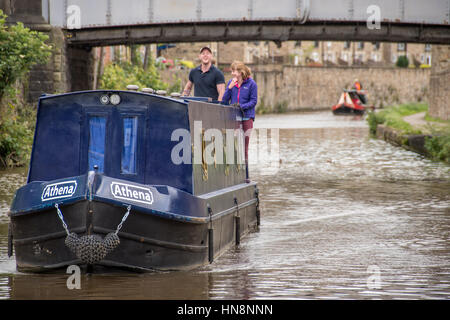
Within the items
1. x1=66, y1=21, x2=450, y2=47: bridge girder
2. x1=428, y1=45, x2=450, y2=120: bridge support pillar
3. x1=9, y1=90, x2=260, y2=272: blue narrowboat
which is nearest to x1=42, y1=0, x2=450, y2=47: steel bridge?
x1=66, y1=21, x2=450, y2=47: bridge girder

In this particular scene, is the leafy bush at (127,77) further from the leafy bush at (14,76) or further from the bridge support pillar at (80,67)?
the leafy bush at (14,76)

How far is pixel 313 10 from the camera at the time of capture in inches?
1216

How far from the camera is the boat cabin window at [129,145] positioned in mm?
8695

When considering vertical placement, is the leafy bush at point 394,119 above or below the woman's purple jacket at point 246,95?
below

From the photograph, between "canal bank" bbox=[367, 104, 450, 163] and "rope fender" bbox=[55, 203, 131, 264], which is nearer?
"rope fender" bbox=[55, 203, 131, 264]

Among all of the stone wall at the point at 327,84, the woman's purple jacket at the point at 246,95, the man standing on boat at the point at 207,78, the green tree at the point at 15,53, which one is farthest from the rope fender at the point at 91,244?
the stone wall at the point at 327,84

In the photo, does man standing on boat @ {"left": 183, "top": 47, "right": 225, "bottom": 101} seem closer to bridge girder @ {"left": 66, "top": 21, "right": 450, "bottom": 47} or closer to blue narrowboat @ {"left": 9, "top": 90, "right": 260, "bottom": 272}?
blue narrowboat @ {"left": 9, "top": 90, "right": 260, "bottom": 272}

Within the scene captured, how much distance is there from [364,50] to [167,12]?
77.7 metres

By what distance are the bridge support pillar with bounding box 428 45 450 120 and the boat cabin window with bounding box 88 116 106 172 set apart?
2883cm

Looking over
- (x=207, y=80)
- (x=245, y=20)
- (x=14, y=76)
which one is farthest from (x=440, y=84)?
(x=207, y=80)

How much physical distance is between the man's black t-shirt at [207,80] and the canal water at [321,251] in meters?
1.91

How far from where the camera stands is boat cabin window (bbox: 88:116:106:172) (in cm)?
870

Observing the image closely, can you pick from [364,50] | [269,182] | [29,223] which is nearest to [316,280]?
[29,223]
